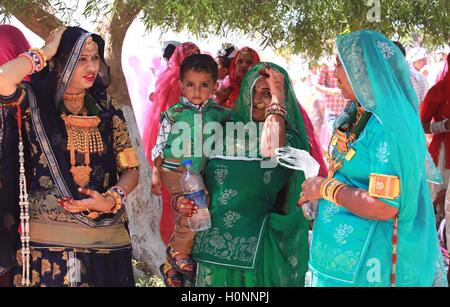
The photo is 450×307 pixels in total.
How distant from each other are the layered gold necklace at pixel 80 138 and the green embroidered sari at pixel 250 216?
0.68 metres

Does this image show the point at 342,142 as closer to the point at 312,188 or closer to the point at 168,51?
the point at 312,188

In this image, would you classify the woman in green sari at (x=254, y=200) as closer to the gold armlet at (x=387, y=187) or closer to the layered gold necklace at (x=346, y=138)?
the layered gold necklace at (x=346, y=138)

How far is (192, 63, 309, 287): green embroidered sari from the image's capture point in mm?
4000

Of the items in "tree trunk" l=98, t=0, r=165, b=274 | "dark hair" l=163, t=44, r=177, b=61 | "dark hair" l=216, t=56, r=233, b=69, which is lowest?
"tree trunk" l=98, t=0, r=165, b=274

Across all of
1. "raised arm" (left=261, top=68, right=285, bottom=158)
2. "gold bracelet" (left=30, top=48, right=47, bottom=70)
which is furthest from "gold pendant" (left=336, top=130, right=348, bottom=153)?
"gold bracelet" (left=30, top=48, right=47, bottom=70)

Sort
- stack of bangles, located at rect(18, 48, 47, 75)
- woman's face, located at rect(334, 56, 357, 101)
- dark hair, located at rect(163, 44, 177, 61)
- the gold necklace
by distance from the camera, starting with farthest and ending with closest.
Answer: dark hair, located at rect(163, 44, 177, 61), the gold necklace, stack of bangles, located at rect(18, 48, 47, 75), woman's face, located at rect(334, 56, 357, 101)

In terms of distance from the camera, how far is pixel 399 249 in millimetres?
3182

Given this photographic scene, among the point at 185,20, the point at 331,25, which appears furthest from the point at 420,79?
the point at 185,20

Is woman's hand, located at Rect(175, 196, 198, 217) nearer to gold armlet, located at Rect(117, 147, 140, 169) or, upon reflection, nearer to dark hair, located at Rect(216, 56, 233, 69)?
gold armlet, located at Rect(117, 147, 140, 169)

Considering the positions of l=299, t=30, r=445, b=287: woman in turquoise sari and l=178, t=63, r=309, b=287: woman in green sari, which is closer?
l=299, t=30, r=445, b=287: woman in turquoise sari

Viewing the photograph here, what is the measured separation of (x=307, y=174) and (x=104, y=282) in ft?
3.67

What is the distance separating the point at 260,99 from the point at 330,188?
1.01 meters

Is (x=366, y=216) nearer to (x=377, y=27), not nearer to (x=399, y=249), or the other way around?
(x=399, y=249)

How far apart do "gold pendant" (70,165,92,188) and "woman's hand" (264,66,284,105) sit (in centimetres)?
102
